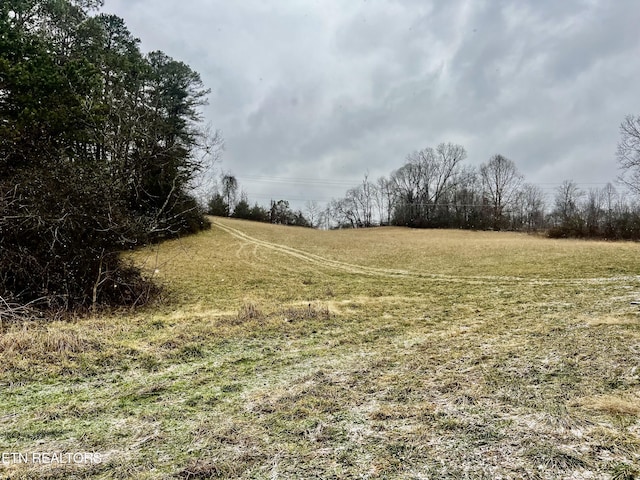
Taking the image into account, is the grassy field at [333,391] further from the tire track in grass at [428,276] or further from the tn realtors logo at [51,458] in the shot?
the tire track in grass at [428,276]

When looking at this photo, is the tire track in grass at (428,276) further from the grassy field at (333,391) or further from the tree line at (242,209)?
the tree line at (242,209)

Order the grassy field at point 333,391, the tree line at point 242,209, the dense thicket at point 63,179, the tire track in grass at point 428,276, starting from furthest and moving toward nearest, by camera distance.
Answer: the tree line at point 242,209, the tire track in grass at point 428,276, the dense thicket at point 63,179, the grassy field at point 333,391

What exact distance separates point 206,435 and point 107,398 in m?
1.37

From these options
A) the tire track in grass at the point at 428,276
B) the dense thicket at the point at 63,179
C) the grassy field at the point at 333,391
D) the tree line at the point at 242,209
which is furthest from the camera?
the tree line at the point at 242,209

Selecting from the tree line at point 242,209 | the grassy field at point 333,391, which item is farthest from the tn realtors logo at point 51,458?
the tree line at point 242,209

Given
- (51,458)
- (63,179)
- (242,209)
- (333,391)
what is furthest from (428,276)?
(242,209)

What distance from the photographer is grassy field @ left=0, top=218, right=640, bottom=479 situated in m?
2.33

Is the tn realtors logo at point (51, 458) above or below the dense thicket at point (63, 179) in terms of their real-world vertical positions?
below

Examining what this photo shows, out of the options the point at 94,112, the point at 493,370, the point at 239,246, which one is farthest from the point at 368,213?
the point at 493,370

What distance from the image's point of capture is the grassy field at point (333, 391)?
7.65 feet

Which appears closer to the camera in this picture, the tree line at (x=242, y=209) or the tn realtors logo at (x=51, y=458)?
the tn realtors logo at (x=51, y=458)

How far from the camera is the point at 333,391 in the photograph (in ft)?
11.5

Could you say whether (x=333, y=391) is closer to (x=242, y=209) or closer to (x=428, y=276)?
(x=428, y=276)

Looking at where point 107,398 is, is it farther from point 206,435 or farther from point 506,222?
point 506,222
